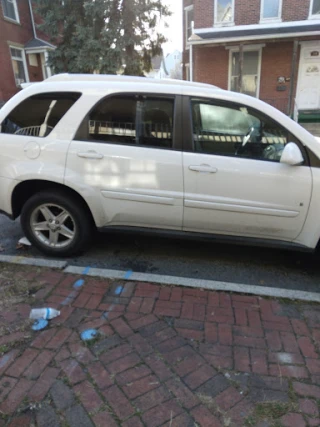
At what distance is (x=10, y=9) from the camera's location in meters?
18.0

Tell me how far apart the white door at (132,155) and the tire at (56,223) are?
0.91ft

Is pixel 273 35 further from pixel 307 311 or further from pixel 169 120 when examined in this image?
pixel 307 311

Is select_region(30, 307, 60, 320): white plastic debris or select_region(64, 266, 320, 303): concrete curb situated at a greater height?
select_region(30, 307, 60, 320): white plastic debris

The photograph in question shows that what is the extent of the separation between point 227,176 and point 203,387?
177 centimetres

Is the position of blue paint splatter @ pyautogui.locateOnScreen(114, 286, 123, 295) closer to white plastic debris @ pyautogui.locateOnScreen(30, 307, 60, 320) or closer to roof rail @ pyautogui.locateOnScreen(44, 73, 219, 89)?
white plastic debris @ pyautogui.locateOnScreen(30, 307, 60, 320)

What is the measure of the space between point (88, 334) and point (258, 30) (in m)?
15.5

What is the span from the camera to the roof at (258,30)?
13.6 m

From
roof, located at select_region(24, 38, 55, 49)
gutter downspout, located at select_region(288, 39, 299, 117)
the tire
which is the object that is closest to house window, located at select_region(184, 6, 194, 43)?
gutter downspout, located at select_region(288, 39, 299, 117)

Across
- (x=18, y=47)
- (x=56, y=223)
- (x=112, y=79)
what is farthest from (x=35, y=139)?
(x=18, y=47)

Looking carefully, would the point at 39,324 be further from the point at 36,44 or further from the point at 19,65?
the point at 36,44

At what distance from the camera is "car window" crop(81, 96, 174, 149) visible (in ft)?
10.3

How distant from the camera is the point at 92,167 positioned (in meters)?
3.20

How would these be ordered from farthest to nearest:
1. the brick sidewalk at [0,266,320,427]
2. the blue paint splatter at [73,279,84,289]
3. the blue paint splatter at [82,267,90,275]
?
1. the blue paint splatter at [82,267,90,275]
2. the blue paint splatter at [73,279,84,289]
3. the brick sidewalk at [0,266,320,427]

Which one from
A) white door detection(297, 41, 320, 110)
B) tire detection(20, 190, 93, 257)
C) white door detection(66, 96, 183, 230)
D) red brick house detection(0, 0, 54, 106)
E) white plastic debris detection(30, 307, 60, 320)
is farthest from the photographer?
red brick house detection(0, 0, 54, 106)
